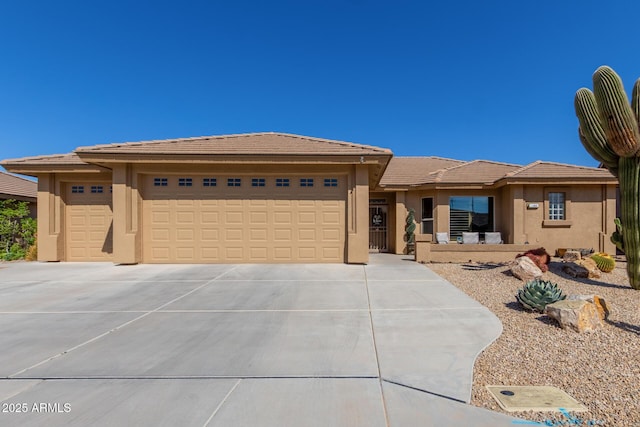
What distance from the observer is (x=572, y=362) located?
12.0 ft

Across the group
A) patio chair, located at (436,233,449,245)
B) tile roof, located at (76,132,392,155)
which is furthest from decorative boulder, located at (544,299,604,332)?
patio chair, located at (436,233,449,245)

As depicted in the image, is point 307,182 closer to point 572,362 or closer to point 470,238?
point 470,238

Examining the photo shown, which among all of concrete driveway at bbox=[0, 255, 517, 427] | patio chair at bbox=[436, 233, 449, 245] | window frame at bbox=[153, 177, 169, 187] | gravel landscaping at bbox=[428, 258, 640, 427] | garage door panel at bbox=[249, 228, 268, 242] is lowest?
concrete driveway at bbox=[0, 255, 517, 427]

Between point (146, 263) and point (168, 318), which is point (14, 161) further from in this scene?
point (168, 318)

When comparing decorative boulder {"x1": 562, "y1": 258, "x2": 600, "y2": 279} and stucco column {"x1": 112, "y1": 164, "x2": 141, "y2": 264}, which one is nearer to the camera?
decorative boulder {"x1": 562, "y1": 258, "x2": 600, "y2": 279}

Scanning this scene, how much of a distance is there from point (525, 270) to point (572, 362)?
5233 mm

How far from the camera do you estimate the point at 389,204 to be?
15.7 meters

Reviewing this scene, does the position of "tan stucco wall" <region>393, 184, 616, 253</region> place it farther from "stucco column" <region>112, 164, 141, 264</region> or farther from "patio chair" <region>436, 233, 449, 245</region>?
"stucco column" <region>112, 164, 141, 264</region>

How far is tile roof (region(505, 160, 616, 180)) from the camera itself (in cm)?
1322

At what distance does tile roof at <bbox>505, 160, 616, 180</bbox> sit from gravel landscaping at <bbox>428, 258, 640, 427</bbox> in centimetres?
801

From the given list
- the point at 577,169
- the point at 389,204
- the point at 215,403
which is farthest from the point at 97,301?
the point at 577,169

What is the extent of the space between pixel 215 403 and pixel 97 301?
512cm

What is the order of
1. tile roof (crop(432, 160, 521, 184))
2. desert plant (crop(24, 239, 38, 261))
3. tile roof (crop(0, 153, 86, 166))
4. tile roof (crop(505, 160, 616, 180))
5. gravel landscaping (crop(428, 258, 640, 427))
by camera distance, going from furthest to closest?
tile roof (crop(432, 160, 521, 184)), tile roof (crop(505, 160, 616, 180)), desert plant (crop(24, 239, 38, 261)), tile roof (crop(0, 153, 86, 166)), gravel landscaping (crop(428, 258, 640, 427))

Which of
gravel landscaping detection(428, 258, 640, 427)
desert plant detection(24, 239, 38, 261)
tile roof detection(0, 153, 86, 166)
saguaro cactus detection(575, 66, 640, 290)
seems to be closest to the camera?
gravel landscaping detection(428, 258, 640, 427)
